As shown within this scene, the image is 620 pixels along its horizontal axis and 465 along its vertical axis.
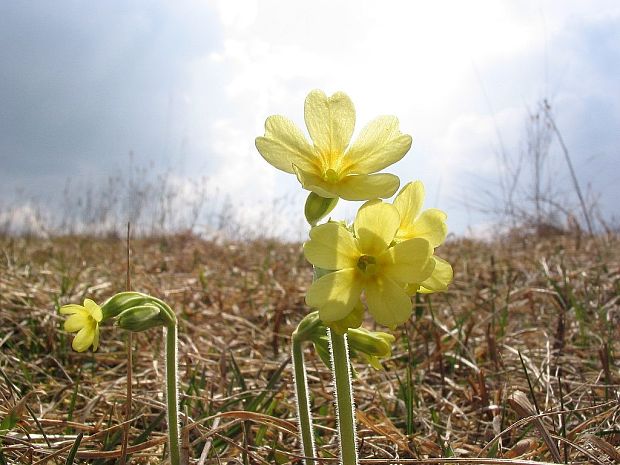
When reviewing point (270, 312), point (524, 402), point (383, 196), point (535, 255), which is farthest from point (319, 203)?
point (535, 255)

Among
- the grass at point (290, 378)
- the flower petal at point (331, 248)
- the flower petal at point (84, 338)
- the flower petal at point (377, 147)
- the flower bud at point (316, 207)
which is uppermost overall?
the flower petal at point (377, 147)

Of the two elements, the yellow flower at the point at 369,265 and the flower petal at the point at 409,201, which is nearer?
the yellow flower at the point at 369,265

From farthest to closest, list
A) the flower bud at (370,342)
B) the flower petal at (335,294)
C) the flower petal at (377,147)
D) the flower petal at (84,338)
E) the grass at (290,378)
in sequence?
the grass at (290,378) → the flower petal at (84,338) → the flower bud at (370,342) → the flower petal at (377,147) → the flower petal at (335,294)

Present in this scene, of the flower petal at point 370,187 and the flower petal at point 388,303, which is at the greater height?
the flower petal at point 370,187

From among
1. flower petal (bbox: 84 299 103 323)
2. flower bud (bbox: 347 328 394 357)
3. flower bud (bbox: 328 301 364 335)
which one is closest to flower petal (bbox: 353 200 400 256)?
flower bud (bbox: 328 301 364 335)

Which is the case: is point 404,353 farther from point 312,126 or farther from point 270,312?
point 312,126

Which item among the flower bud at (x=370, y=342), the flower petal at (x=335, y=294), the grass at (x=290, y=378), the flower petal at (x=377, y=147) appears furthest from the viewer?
the grass at (x=290, y=378)

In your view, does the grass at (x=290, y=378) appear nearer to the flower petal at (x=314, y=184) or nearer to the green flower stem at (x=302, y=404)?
the green flower stem at (x=302, y=404)

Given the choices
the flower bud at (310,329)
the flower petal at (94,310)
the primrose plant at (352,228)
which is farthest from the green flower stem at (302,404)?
the flower petal at (94,310)
